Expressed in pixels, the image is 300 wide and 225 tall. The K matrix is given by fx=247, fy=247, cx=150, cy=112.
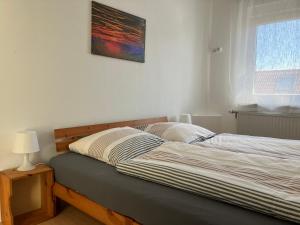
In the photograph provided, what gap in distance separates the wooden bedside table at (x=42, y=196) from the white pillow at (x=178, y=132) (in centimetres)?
112

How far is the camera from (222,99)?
3859mm

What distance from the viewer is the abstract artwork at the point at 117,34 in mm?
2364

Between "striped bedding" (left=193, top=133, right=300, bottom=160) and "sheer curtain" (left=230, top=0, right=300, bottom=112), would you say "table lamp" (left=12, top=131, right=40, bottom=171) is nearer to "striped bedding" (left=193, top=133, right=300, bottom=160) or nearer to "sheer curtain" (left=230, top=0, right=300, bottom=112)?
"striped bedding" (left=193, top=133, right=300, bottom=160)

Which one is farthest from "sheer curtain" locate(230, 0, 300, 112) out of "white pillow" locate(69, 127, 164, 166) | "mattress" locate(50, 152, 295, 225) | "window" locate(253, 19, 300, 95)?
"mattress" locate(50, 152, 295, 225)

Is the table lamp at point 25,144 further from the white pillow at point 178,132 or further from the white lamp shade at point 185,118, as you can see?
the white lamp shade at point 185,118

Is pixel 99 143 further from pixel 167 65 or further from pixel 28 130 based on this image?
pixel 167 65

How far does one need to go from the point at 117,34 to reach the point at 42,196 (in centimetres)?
167

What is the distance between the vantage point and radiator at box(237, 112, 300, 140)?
316 cm

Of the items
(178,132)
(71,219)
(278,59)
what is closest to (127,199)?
(71,219)

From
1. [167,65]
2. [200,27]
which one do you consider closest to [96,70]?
[167,65]

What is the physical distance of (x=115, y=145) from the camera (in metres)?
1.94

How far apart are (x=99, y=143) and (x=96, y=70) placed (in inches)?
31.1

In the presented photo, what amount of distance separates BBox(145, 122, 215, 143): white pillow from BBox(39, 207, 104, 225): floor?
3.38 feet

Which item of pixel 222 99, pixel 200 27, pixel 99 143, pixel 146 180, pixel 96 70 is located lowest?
pixel 146 180
